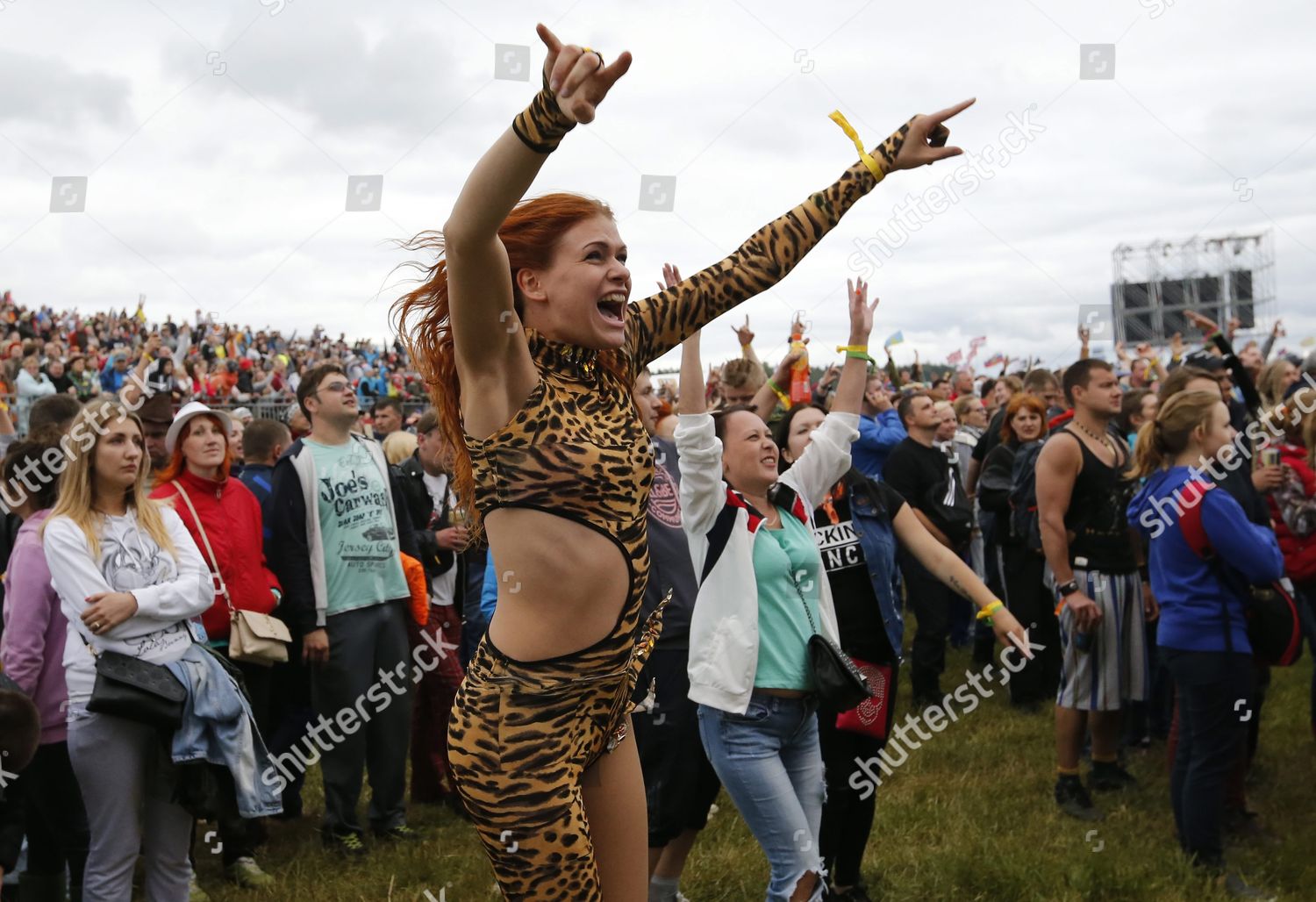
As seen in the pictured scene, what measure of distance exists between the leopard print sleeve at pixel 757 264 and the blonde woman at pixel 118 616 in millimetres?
2482

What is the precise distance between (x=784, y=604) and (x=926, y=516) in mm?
4677

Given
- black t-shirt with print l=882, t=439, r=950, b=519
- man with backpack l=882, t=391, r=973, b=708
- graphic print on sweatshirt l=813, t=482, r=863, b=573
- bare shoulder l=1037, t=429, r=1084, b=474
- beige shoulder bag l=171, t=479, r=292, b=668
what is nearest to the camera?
graphic print on sweatshirt l=813, t=482, r=863, b=573

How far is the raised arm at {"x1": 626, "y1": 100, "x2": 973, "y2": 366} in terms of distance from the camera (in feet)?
9.68

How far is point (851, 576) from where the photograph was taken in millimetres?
4898

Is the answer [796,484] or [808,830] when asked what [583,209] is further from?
[808,830]

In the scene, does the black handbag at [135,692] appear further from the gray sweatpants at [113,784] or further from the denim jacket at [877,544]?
the denim jacket at [877,544]

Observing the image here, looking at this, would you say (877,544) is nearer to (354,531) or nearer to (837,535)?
(837,535)

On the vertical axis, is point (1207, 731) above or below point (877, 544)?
below

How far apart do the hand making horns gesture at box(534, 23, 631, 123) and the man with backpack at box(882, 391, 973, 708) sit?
6.31 m

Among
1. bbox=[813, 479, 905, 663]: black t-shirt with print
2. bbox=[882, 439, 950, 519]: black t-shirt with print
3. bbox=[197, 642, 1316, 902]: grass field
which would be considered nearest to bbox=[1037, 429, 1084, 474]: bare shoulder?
bbox=[813, 479, 905, 663]: black t-shirt with print

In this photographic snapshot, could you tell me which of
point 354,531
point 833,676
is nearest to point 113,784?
point 354,531

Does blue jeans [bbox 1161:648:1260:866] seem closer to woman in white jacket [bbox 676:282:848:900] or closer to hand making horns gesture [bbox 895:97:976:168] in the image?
woman in white jacket [bbox 676:282:848:900]

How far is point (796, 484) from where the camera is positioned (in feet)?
14.8

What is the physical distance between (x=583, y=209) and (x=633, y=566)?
0.78 metres
